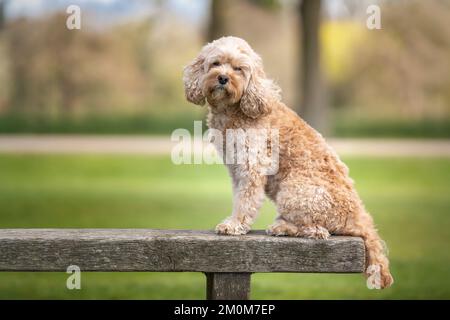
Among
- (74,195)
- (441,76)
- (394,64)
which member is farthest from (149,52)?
(74,195)

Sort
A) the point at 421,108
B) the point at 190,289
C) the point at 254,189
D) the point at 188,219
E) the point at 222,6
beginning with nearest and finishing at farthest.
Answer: the point at 254,189
the point at 190,289
the point at 188,219
the point at 222,6
the point at 421,108

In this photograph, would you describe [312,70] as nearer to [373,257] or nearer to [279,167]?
[279,167]

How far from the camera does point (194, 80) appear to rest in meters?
4.51

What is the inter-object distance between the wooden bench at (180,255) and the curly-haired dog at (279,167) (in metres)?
0.18

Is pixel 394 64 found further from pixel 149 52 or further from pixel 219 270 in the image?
pixel 219 270

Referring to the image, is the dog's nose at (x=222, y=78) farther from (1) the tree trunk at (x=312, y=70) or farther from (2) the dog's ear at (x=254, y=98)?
(1) the tree trunk at (x=312, y=70)

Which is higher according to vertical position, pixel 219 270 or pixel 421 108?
pixel 421 108

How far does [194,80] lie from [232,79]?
307 mm

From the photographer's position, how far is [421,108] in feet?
87.0

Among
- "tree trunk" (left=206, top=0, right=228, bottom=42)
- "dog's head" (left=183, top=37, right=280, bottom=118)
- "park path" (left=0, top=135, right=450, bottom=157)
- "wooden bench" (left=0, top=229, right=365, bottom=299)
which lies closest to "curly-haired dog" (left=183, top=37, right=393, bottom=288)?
"dog's head" (left=183, top=37, right=280, bottom=118)

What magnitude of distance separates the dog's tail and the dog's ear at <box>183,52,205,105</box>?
1185mm

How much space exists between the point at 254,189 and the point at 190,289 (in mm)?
3127

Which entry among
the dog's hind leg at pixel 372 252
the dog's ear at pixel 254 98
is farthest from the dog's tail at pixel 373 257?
the dog's ear at pixel 254 98

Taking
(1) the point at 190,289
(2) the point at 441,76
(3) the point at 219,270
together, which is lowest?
(1) the point at 190,289
